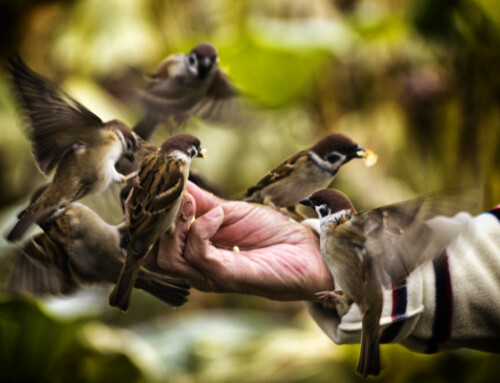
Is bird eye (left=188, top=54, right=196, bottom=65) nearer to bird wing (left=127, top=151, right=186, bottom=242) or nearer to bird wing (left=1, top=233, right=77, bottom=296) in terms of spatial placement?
bird wing (left=127, top=151, right=186, bottom=242)

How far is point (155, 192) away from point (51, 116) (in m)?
0.12

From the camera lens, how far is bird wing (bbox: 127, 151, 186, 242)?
2.07 ft

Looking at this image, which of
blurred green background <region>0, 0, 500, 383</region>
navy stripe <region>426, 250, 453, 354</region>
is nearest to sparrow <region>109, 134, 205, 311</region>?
navy stripe <region>426, 250, 453, 354</region>

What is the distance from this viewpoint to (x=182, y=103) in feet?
2.39

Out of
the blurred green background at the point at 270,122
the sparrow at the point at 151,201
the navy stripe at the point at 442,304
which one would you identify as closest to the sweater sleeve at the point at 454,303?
the navy stripe at the point at 442,304

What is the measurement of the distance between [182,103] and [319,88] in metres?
2.03

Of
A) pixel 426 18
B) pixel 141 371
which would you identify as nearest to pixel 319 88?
pixel 426 18

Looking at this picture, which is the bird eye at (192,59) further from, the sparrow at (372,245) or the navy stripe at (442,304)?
the navy stripe at (442,304)

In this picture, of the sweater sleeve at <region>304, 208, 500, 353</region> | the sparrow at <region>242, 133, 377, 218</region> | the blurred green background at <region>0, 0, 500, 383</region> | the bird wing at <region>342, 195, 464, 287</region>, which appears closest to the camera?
the bird wing at <region>342, 195, 464, 287</region>

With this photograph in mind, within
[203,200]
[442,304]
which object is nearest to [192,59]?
[203,200]

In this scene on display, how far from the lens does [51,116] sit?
63cm

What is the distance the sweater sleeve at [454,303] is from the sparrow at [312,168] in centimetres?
7

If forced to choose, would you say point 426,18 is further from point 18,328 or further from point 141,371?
point 18,328

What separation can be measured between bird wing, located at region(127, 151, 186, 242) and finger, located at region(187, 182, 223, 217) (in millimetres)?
97
